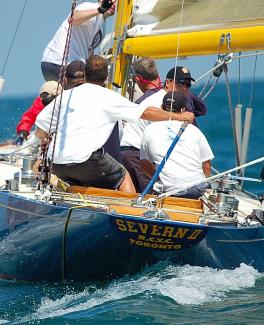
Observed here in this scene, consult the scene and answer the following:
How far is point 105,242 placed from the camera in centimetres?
910

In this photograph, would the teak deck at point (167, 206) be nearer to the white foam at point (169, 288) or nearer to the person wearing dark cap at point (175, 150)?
the person wearing dark cap at point (175, 150)

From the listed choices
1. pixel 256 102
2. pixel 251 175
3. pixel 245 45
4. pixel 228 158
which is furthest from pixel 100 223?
pixel 256 102

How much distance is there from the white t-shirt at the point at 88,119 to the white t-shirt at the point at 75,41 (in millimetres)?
3046

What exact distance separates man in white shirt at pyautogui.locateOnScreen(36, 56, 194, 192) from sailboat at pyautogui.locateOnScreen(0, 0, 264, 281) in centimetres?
19

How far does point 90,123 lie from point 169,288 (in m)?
1.59

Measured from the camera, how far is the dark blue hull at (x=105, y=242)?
29.5ft

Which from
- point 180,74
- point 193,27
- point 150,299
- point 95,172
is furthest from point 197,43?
point 150,299

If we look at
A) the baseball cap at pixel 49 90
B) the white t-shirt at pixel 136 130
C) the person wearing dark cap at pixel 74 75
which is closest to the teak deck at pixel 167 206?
the person wearing dark cap at pixel 74 75

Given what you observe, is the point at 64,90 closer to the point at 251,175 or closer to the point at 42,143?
the point at 42,143

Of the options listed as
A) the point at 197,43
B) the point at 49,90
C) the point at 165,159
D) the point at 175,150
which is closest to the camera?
the point at 165,159

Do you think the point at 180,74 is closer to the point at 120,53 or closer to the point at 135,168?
the point at 135,168

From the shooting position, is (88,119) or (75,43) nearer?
(88,119)

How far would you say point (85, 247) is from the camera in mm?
9211

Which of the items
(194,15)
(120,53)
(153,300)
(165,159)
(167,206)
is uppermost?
(194,15)
